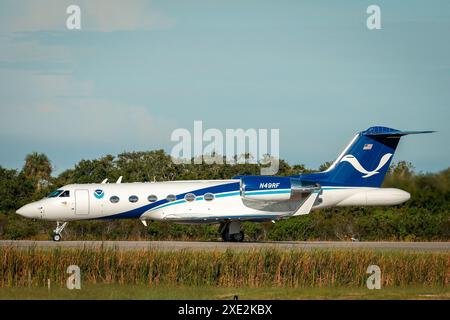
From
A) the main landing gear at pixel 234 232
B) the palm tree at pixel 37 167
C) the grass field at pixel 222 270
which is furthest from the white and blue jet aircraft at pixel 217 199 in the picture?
the palm tree at pixel 37 167

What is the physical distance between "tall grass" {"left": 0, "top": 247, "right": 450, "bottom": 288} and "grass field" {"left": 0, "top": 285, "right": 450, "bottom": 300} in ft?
5.01

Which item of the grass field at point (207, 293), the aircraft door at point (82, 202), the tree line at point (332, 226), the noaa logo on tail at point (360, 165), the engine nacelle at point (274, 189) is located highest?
the noaa logo on tail at point (360, 165)

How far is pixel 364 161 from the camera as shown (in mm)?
41000

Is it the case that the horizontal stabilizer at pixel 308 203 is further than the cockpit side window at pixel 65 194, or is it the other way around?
the cockpit side window at pixel 65 194

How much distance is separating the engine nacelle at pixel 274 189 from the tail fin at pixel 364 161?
4.69 ft

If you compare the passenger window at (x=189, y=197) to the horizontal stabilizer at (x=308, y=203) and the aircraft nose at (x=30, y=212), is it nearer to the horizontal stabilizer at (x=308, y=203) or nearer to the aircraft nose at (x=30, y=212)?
the horizontal stabilizer at (x=308, y=203)

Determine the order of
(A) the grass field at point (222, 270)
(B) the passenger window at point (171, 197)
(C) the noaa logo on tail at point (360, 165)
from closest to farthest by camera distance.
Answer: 1. (A) the grass field at point (222, 270)
2. (B) the passenger window at point (171, 197)
3. (C) the noaa logo on tail at point (360, 165)

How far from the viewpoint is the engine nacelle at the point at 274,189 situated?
130 ft

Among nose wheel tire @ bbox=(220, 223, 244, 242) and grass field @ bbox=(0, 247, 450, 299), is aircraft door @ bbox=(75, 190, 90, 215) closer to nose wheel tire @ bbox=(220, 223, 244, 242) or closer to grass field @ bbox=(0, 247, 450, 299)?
nose wheel tire @ bbox=(220, 223, 244, 242)

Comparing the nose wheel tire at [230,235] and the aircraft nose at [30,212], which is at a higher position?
the aircraft nose at [30,212]

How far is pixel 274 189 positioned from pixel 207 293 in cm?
1671

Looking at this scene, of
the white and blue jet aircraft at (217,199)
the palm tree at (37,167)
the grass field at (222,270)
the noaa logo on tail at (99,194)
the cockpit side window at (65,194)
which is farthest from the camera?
the palm tree at (37,167)

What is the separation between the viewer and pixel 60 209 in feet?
132

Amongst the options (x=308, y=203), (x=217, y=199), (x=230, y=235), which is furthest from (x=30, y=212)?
(x=308, y=203)
